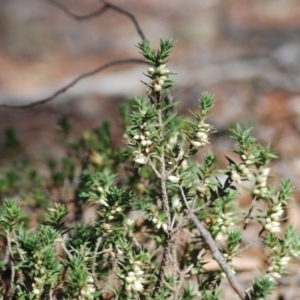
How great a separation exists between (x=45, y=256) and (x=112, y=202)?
154mm

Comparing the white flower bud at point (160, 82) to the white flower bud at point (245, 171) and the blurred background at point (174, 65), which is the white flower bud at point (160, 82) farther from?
the blurred background at point (174, 65)

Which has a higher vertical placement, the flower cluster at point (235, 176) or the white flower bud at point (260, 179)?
the flower cluster at point (235, 176)

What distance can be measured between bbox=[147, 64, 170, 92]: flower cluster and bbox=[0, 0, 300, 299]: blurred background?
771mm

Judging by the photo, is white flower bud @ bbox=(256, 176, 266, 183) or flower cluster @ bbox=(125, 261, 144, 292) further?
white flower bud @ bbox=(256, 176, 266, 183)

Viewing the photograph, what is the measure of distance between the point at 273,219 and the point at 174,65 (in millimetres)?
2882

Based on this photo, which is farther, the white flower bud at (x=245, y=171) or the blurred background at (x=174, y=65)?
the blurred background at (x=174, y=65)

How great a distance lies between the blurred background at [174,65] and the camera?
111 inches

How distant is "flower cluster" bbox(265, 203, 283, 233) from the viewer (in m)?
1.12

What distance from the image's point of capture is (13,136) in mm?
1733

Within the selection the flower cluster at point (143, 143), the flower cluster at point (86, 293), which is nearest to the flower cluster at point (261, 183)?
the flower cluster at point (143, 143)

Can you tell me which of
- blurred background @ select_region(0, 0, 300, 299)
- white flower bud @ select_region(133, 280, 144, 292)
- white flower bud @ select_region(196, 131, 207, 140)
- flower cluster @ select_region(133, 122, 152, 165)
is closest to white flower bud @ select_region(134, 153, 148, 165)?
flower cluster @ select_region(133, 122, 152, 165)

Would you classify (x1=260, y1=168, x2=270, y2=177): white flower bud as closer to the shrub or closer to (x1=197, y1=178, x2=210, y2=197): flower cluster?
the shrub

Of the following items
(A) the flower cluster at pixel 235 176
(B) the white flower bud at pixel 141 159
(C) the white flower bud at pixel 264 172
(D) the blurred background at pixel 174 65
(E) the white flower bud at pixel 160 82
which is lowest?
(D) the blurred background at pixel 174 65

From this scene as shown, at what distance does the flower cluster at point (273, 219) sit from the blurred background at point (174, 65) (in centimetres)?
46
